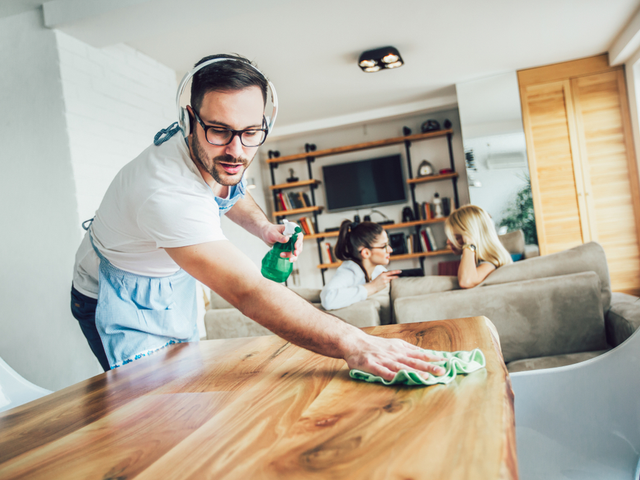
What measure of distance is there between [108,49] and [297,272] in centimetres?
418

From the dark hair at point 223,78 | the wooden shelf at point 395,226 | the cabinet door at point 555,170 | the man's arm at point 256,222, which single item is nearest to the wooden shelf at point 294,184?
the wooden shelf at point 395,226

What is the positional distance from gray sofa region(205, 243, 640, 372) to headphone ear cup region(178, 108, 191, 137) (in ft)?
3.91

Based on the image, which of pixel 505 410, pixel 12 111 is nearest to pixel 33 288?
pixel 12 111

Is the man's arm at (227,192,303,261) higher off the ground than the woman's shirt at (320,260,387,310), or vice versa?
the man's arm at (227,192,303,261)

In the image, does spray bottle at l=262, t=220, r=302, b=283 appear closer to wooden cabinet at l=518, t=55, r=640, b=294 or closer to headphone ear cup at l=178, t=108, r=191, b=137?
headphone ear cup at l=178, t=108, r=191, b=137

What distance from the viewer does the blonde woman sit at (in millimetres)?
2418

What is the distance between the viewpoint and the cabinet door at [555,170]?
4.77m

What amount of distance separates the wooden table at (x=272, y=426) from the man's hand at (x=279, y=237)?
35 cm

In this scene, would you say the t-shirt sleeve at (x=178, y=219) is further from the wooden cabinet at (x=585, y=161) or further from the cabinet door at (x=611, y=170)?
the cabinet door at (x=611, y=170)

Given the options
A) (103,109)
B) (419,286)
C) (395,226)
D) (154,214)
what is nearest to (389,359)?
(154,214)

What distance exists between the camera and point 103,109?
9.84 feet

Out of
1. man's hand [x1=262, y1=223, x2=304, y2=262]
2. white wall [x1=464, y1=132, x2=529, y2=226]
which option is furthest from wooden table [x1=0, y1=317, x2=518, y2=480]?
white wall [x1=464, y1=132, x2=529, y2=226]

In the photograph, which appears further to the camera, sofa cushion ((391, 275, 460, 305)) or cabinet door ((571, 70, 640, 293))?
cabinet door ((571, 70, 640, 293))

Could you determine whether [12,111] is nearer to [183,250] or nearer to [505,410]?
[183,250]
